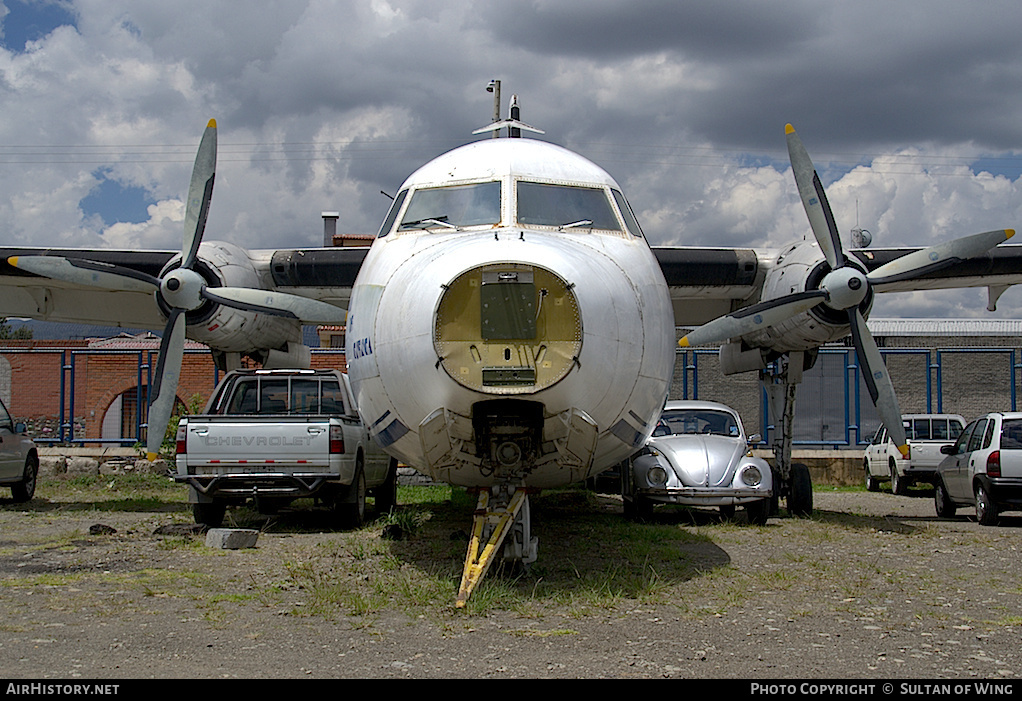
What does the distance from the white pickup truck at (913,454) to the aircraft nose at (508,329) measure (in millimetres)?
12406

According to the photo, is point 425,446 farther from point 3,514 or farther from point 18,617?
point 3,514

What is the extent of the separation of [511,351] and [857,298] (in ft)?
18.4

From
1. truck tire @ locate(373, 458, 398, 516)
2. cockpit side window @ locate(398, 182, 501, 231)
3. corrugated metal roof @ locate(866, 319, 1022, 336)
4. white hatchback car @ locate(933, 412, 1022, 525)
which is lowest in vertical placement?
truck tire @ locate(373, 458, 398, 516)

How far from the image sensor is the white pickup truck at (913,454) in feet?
54.4

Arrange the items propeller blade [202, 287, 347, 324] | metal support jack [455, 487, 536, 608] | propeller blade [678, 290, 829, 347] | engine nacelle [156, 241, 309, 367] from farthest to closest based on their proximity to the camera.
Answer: engine nacelle [156, 241, 309, 367], propeller blade [202, 287, 347, 324], propeller blade [678, 290, 829, 347], metal support jack [455, 487, 536, 608]

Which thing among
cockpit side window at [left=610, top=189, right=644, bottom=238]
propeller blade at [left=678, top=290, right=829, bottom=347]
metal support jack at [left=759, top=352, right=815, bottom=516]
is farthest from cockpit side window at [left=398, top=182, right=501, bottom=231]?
metal support jack at [left=759, top=352, right=815, bottom=516]

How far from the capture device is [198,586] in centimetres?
675

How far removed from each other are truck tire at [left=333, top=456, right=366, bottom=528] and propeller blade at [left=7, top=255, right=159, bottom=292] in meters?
3.16

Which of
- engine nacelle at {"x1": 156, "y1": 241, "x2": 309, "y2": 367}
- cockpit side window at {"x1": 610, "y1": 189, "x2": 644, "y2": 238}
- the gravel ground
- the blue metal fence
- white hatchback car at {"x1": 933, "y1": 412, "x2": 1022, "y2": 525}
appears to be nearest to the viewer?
the gravel ground

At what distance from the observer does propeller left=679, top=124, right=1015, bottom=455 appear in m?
9.49

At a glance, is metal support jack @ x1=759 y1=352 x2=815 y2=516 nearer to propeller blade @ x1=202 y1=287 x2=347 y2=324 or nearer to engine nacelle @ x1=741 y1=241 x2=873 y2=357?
engine nacelle @ x1=741 y1=241 x2=873 y2=357

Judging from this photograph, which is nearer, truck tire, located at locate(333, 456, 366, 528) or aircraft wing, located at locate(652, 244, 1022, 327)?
truck tire, located at locate(333, 456, 366, 528)

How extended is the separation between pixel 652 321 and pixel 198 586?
12.6 feet

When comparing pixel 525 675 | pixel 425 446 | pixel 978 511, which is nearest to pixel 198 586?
pixel 425 446
